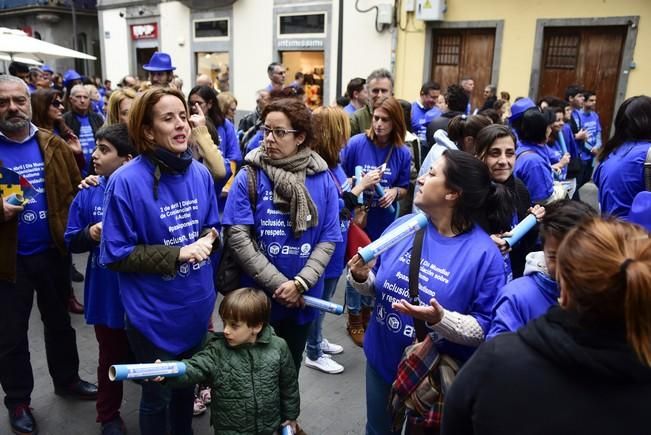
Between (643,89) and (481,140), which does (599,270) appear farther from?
(643,89)

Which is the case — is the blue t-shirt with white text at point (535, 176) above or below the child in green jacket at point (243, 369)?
above

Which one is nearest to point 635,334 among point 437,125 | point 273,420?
point 273,420

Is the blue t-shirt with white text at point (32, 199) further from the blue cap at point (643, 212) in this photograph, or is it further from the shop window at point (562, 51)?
the shop window at point (562, 51)

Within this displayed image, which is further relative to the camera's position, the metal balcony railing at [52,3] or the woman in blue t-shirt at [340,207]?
the metal balcony railing at [52,3]

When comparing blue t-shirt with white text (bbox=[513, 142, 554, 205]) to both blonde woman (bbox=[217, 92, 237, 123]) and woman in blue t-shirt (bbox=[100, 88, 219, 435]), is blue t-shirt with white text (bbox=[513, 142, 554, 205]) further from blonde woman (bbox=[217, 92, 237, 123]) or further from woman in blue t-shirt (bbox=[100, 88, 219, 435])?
blonde woman (bbox=[217, 92, 237, 123])

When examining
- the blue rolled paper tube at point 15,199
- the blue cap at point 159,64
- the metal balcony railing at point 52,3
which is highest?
the metal balcony railing at point 52,3

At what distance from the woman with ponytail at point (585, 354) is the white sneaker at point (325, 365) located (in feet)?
8.76

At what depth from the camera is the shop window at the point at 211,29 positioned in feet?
56.9

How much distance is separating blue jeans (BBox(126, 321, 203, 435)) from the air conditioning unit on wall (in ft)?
36.8

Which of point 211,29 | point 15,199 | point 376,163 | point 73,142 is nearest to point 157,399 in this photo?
point 15,199

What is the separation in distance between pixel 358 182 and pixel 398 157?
577 millimetres

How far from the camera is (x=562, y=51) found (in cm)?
1092

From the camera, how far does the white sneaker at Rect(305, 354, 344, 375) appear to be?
3.83m

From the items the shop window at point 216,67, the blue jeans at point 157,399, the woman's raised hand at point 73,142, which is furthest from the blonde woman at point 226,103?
Result: the shop window at point 216,67
